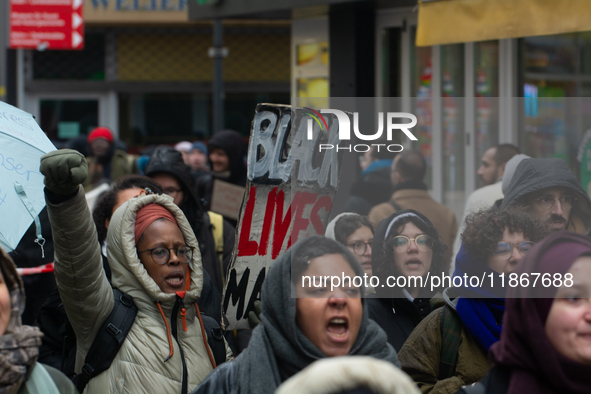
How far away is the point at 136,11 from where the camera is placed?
16.5 meters

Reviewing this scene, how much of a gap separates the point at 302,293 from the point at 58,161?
901 mm

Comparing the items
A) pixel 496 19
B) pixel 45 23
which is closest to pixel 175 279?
pixel 496 19

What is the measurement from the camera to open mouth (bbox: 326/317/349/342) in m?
2.38

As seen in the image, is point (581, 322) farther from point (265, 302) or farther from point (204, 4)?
point (204, 4)

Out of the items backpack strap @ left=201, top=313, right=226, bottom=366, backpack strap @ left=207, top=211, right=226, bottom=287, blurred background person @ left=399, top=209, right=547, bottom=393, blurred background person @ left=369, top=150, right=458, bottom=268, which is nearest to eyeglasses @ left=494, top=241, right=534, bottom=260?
blurred background person @ left=399, top=209, right=547, bottom=393

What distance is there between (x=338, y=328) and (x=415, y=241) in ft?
3.20

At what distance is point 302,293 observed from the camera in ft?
7.89

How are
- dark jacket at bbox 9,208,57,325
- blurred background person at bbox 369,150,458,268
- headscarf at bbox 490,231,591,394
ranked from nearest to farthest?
headscarf at bbox 490,231,591,394 → blurred background person at bbox 369,150,458,268 → dark jacket at bbox 9,208,57,325

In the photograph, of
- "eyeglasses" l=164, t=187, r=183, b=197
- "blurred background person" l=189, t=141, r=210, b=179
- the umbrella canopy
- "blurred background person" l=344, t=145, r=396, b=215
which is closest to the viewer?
the umbrella canopy

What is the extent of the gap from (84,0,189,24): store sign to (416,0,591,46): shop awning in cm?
1055

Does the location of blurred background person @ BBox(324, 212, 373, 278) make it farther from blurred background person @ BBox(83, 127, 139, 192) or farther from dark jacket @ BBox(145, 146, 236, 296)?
blurred background person @ BBox(83, 127, 139, 192)

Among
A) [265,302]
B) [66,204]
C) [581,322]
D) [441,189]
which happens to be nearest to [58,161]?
[66,204]

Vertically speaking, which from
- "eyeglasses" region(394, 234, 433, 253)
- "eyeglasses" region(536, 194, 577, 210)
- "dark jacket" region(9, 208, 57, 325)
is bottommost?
"dark jacket" region(9, 208, 57, 325)

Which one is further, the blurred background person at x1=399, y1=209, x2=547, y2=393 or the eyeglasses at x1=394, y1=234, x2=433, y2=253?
the eyeglasses at x1=394, y1=234, x2=433, y2=253
